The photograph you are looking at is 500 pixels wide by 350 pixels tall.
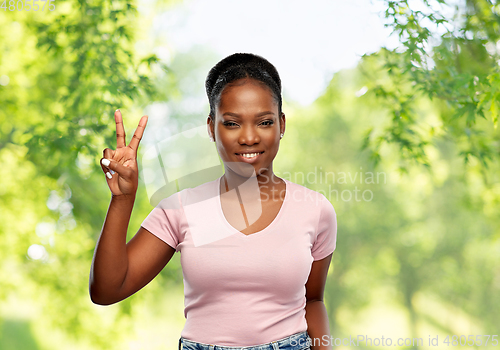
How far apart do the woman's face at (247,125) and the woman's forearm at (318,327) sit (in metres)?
0.47

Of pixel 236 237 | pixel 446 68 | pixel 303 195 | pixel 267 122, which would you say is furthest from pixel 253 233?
pixel 446 68

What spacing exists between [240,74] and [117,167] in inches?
16.7

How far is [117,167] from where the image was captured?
92 cm

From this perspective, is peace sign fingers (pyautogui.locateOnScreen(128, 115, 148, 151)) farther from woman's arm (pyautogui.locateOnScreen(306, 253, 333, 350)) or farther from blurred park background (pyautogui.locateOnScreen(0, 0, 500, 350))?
blurred park background (pyautogui.locateOnScreen(0, 0, 500, 350))

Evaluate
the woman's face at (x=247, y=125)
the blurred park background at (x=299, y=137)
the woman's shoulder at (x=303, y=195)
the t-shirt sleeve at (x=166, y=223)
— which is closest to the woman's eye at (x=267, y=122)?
the woman's face at (x=247, y=125)

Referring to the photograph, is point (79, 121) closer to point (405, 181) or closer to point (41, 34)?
point (41, 34)

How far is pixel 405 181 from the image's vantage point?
806 centimetres

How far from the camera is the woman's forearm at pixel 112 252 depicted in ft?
3.14

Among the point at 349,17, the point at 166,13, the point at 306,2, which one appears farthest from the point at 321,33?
the point at 166,13

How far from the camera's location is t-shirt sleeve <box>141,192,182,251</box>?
1.09 meters

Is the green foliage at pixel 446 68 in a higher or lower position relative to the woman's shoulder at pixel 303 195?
higher

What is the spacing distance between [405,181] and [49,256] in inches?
247

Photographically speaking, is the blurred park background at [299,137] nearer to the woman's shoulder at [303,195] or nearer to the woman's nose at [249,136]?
the woman's shoulder at [303,195]

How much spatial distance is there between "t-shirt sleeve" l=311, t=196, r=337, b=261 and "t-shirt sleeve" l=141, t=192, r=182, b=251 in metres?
0.39
